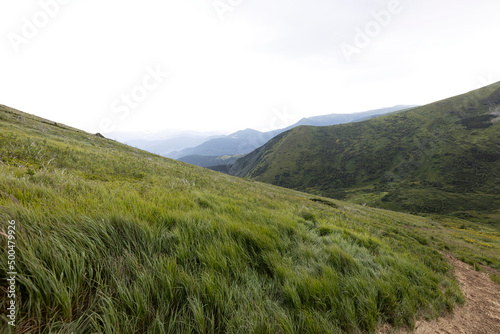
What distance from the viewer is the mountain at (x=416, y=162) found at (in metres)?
101

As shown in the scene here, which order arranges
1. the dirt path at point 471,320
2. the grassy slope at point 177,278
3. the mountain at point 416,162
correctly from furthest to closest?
the mountain at point 416,162 → the dirt path at point 471,320 → the grassy slope at point 177,278

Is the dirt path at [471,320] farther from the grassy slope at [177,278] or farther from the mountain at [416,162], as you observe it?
the mountain at [416,162]

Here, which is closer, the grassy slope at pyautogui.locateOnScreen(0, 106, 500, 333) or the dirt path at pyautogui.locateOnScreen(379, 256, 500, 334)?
the grassy slope at pyautogui.locateOnScreen(0, 106, 500, 333)

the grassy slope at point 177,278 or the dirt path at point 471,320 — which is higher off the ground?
the grassy slope at point 177,278

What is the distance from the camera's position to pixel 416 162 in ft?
438

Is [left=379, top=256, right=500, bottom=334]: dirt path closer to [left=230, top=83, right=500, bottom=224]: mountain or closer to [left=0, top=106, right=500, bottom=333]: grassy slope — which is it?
[left=0, top=106, right=500, bottom=333]: grassy slope

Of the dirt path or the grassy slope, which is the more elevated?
the grassy slope

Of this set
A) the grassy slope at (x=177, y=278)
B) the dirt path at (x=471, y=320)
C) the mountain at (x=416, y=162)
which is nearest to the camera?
the grassy slope at (x=177, y=278)

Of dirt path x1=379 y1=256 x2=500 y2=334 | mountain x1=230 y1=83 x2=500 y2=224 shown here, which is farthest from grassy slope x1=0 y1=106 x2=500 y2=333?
mountain x1=230 y1=83 x2=500 y2=224

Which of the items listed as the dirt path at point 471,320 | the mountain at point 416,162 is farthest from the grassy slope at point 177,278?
the mountain at point 416,162

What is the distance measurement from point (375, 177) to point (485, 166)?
6004 cm

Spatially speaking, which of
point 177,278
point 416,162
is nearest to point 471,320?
point 177,278

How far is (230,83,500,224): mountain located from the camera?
101162 millimetres

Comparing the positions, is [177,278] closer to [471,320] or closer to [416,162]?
→ [471,320]
